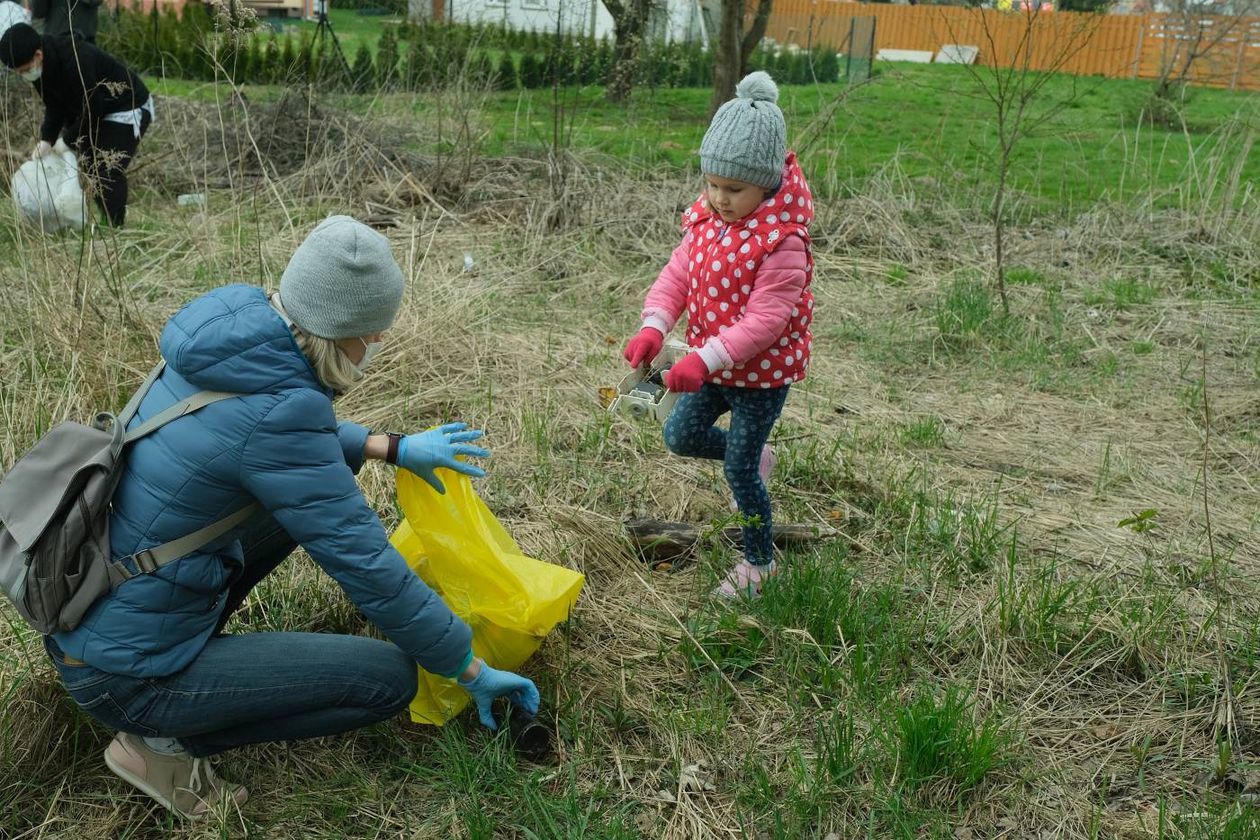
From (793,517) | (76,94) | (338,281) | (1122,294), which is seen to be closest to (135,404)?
(338,281)

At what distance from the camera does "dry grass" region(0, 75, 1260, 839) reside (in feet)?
7.87

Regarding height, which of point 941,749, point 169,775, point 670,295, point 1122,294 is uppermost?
point 670,295

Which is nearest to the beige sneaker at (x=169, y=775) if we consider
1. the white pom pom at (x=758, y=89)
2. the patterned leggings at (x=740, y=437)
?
the patterned leggings at (x=740, y=437)

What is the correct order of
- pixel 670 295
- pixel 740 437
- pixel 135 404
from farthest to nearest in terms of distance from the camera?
pixel 670 295 → pixel 740 437 → pixel 135 404

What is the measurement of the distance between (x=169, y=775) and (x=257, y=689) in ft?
0.89

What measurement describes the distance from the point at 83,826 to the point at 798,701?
155 centimetres

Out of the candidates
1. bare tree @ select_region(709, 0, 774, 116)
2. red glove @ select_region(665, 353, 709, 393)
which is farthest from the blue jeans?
bare tree @ select_region(709, 0, 774, 116)

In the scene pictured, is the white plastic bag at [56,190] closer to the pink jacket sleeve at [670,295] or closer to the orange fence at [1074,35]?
the pink jacket sleeve at [670,295]

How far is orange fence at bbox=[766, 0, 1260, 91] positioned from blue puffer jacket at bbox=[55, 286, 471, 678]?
4.48 metres

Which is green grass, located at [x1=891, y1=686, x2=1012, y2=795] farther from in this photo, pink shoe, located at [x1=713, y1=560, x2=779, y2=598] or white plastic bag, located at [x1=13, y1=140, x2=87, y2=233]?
white plastic bag, located at [x1=13, y1=140, x2=87, y2=233]

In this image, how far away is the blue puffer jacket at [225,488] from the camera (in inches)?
82.7

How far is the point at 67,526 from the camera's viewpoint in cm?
209

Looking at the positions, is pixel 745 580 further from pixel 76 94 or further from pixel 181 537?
pixel 76 94

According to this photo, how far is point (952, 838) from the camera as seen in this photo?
2270 millimetres
